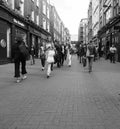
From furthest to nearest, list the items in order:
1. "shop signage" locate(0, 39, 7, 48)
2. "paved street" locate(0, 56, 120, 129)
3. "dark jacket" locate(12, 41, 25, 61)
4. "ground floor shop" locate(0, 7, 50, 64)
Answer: "ground floor shop" locate(0, 7, 50, 64) < "shop signage" locate(0, 39, 7, 48) < "dark jacket" locate(12, 41, 25, 61) < "paved street" locate(0, 56, 120, 129)

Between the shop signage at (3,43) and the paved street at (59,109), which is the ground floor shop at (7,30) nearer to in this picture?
the shop signage at (3,43)

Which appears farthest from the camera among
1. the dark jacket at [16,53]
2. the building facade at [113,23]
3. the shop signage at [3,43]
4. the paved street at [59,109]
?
the building facade at [113,23]

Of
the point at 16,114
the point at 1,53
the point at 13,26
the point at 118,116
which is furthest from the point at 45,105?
the point at 13,26

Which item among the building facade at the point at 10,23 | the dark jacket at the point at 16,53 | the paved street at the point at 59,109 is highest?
the building facade at the point at 10,23

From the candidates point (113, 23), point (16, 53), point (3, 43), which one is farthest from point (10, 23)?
point (113, 23)

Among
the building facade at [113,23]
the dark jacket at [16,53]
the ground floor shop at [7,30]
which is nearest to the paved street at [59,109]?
the dark jacket at [16,53]

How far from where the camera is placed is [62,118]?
4.56 m

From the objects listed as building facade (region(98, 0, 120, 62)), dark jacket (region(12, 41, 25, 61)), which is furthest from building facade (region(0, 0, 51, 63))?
building facade (region(98, 0, 120, 62))

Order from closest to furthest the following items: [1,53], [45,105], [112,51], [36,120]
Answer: [36,120] → [45,105] → [1,53] → [112,51]

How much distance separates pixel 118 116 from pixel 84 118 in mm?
655

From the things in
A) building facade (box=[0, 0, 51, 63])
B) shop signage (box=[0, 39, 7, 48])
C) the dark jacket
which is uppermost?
building facade (box=[0, 0, 51, 63])

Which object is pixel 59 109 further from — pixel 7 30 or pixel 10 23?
pixel 10 23

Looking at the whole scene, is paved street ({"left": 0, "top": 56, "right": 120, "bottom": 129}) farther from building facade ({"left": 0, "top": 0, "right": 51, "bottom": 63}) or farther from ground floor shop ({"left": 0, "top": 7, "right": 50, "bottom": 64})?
ground floor shop ({"left": 0, "top": 7, "right": 50, "bottom": 64})

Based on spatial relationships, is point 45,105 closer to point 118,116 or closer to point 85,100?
point 85,100
